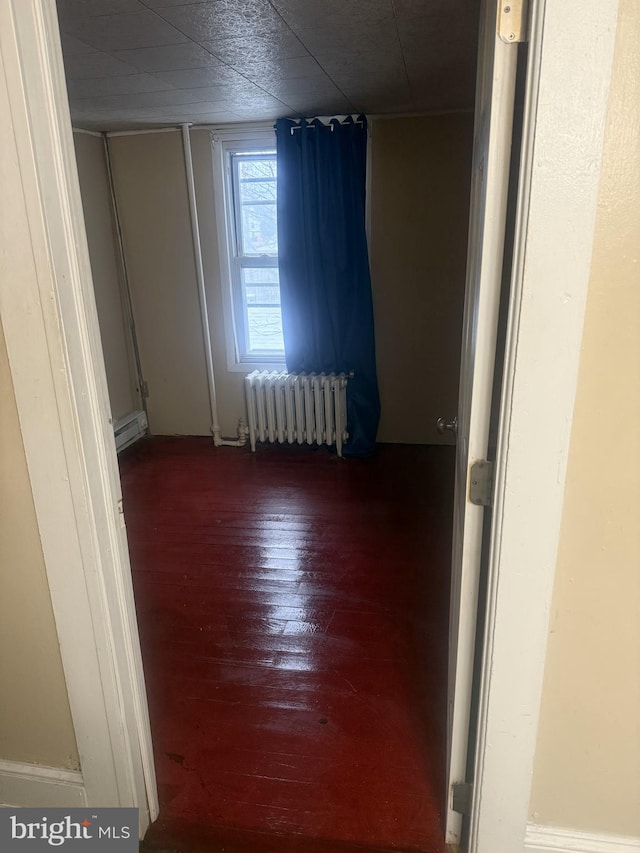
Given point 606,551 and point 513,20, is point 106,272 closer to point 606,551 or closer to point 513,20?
point 513,20

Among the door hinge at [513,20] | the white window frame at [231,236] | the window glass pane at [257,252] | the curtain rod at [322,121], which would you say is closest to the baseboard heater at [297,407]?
the white window frame at [231,236]

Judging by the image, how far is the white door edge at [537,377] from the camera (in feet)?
2.89

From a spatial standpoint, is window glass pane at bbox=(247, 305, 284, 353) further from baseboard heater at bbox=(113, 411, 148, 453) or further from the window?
baseboard heater at bbox=(113, 411, 148, 453)

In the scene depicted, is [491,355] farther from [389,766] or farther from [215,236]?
[215,236]

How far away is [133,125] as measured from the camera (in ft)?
12.9

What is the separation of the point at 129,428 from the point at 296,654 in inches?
110

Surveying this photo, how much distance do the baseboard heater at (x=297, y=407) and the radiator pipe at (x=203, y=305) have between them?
0.85ft

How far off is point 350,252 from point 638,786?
3304 millimetres

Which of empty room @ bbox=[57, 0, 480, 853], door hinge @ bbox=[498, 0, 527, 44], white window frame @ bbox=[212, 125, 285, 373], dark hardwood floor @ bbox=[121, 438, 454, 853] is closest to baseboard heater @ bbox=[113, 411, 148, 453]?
empty room @ bbox=[57, 0, 480, 853]

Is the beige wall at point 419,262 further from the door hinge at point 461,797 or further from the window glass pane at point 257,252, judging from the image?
the door hinge at point 461,797

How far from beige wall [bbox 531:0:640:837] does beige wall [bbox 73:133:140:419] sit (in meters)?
3.59

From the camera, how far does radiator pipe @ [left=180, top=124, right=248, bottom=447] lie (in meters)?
4.07

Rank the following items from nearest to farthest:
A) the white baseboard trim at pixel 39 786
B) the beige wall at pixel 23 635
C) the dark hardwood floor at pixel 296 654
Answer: the beige wall at pixel 23 635
the white baseboard trim at pixel 39 786
the dark hardwood floor at pixel 296 654

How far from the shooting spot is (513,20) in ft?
3.01
